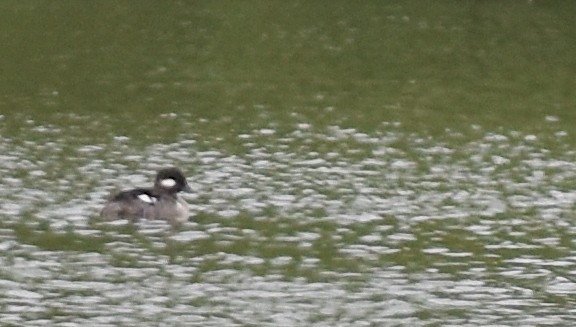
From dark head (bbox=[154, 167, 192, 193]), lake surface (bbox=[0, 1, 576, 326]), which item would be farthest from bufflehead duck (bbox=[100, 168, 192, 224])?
lake surface (bbox=[0, 1, 576, 326])

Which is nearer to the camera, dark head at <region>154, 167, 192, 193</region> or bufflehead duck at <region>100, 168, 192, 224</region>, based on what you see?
bufflehead duck at <region>100, 168, 192, 224</region>

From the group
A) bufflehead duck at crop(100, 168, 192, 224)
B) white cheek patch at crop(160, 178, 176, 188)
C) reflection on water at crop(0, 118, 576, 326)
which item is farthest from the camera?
white cheek patch at crop(160, 178, 176, 188)

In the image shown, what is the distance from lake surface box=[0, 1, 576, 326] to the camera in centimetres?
2250

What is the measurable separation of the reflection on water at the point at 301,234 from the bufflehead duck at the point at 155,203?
26 cm

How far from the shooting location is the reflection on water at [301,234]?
863 inches

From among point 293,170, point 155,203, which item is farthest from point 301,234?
point 293,170

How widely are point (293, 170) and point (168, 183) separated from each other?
13.6 ft

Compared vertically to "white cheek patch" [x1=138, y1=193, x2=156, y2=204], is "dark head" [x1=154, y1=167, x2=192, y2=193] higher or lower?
higher

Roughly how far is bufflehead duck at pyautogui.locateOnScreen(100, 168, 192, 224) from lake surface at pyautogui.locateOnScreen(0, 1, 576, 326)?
26 centimetres

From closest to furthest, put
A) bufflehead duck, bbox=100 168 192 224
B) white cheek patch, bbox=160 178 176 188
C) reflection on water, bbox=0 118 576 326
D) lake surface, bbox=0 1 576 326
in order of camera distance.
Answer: reflection on water, bbox=0 118 576 326, lake surface, bbox=0 1 576 326, bufflehead duck, bbox=100 168 192 224, white cheek patch, bbox=160 178 176 188

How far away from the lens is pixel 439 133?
35.7 m

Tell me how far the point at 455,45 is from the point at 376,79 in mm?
7426

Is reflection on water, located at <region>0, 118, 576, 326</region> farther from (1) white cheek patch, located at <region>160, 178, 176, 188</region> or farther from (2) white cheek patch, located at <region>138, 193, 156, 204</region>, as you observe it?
(1) white cheek patch, located at <region>160, 178, 176, 188</region>

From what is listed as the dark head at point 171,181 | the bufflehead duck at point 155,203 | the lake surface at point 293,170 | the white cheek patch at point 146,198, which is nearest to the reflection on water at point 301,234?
the lake surface at point 293,170
